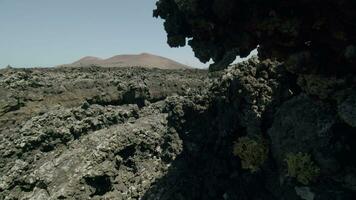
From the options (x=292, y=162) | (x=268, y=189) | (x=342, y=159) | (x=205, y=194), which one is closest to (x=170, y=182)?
(x=205, y=194)

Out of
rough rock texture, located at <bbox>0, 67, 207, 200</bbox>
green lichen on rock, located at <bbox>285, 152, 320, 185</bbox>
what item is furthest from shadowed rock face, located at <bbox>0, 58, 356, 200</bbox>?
green lichen on rock, located at <bbox>285, 152, 320, 185</bbox>

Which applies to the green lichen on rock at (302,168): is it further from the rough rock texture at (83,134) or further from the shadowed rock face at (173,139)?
the rough rock texture at (83,134)

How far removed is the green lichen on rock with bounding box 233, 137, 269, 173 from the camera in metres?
19.0

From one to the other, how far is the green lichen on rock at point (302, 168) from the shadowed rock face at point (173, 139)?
0.18 metres

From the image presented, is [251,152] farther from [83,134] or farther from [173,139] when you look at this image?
[83,134]

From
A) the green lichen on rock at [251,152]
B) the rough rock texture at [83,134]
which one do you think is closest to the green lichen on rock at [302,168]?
the green lichen on rock at [251,152]

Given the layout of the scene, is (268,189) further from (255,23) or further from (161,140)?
(255,23)

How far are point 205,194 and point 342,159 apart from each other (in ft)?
22.2

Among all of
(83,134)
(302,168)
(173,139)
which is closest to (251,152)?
(302,168)

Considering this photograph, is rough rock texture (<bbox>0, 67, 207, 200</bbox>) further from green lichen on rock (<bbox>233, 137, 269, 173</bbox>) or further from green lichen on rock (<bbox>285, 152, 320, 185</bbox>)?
green lichen on rock (<bbox>285, 152, 320, 185</bbox>)

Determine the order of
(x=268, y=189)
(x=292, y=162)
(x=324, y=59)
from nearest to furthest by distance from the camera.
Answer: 1. (x=324, y=59)
2. (x=292, y=162)
3. (x=268, y=189)

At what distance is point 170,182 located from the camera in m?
20.4

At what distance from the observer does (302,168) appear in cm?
1627

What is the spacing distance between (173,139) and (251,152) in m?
4.77
